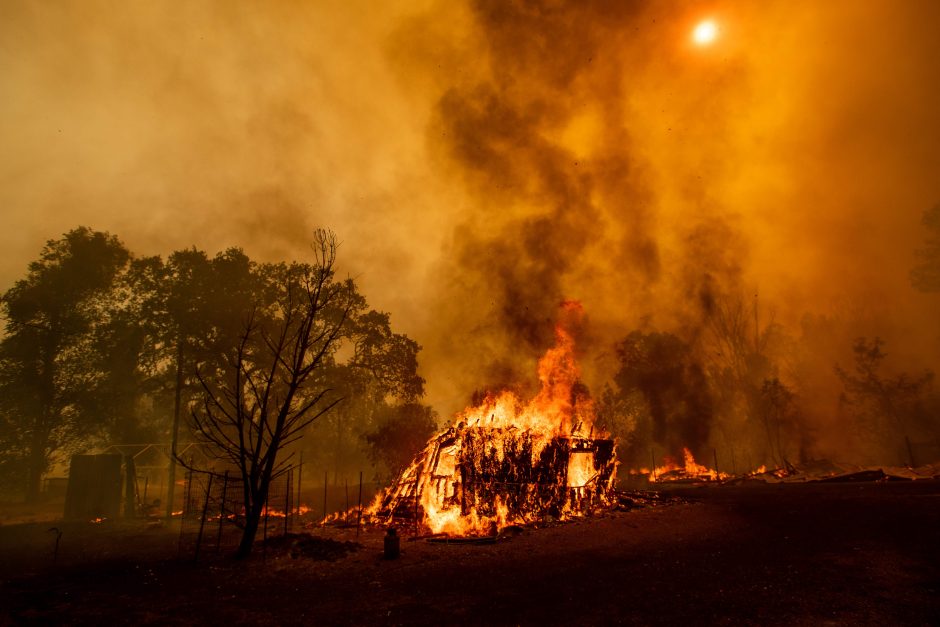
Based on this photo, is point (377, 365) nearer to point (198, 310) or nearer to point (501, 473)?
point (198, 310)

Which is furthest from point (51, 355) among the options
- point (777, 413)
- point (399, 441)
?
point (777, 413)

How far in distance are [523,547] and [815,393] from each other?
54478mm

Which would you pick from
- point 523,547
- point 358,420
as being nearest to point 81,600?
point 523,547

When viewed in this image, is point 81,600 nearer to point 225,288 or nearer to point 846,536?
point 846,536

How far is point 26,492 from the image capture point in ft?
113

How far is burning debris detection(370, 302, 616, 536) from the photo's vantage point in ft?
62.2

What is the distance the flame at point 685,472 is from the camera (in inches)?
1735

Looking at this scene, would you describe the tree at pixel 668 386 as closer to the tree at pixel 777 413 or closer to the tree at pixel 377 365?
the tree at pixel 777 413

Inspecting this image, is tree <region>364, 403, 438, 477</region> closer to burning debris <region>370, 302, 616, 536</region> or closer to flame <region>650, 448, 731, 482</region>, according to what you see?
burning debris <region>370, 302, 616, 536</region>

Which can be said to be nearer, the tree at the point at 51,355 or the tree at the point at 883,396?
the tree at the point at 51,355

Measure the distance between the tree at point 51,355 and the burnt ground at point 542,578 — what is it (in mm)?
20976

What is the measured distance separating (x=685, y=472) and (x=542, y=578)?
42.7 m

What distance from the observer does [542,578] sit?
1103 cm

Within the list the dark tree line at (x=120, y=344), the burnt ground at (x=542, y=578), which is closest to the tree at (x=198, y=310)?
the dark tree line at (x=120, y=344)
